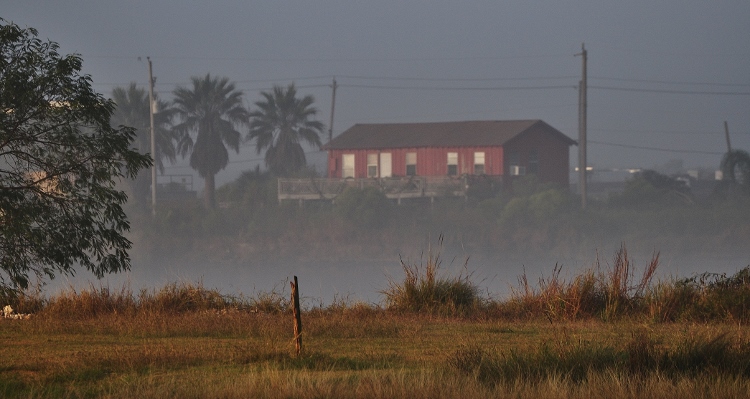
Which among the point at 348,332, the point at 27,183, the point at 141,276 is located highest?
the point at 27,183

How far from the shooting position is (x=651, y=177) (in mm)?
68562

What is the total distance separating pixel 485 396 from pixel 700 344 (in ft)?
9.11

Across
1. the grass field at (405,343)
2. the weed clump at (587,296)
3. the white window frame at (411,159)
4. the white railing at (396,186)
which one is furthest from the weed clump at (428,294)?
the white window frame at (411,159)

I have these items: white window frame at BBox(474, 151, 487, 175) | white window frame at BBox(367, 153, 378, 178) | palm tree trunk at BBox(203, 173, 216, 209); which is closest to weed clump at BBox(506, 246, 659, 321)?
white window frame at BBox(474, 151, 487, 175)

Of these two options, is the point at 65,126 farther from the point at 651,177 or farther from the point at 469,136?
the point at 651,177

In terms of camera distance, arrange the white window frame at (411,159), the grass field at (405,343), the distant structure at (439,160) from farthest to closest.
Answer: the white window frame at (411,159) < the distant structure at (439,160) < the grass field at (405,343)

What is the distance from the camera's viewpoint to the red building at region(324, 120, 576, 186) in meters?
64.3

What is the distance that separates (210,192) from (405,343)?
61.8m

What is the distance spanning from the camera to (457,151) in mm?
64688

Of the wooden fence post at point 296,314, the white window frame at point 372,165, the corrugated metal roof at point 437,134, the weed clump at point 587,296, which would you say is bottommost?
the weed clump at point 587,296

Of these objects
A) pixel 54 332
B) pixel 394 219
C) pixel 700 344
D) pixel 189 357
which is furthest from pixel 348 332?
pixel 394 219

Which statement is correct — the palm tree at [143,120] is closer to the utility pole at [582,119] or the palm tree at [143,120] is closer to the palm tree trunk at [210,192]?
the palm tree trunk at [210,192]

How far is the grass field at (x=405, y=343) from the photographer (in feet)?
27.6

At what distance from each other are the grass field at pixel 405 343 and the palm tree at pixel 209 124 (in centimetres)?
5712
